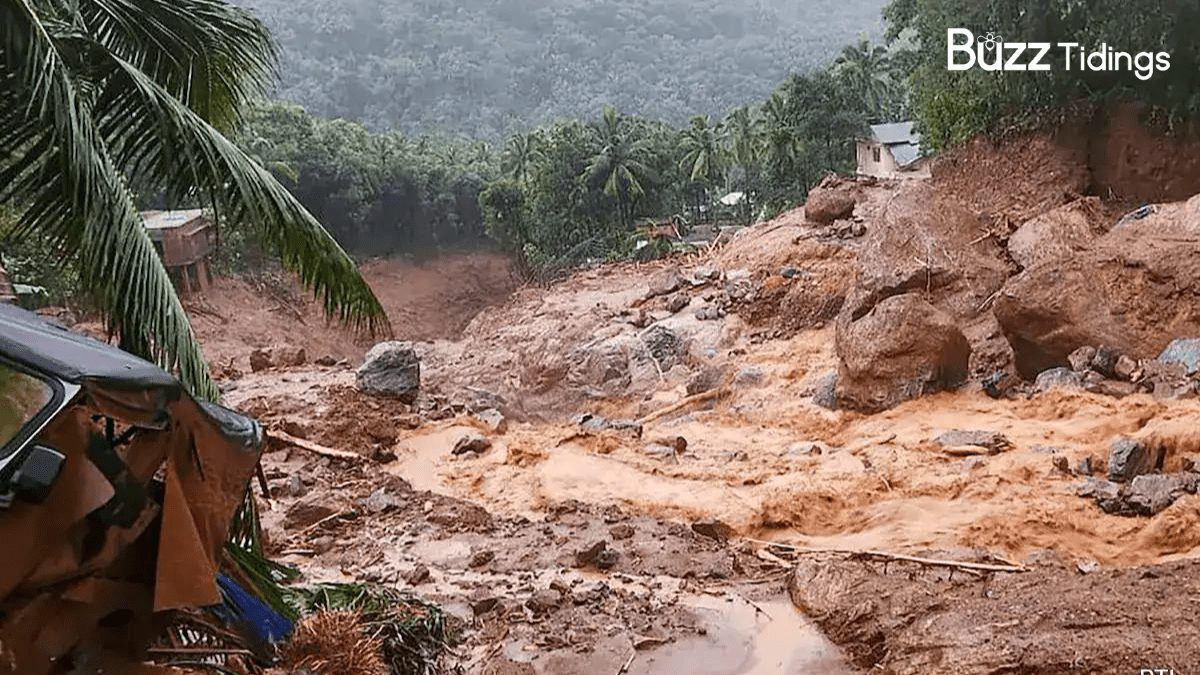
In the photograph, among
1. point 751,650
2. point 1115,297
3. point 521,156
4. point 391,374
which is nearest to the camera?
point 751,650

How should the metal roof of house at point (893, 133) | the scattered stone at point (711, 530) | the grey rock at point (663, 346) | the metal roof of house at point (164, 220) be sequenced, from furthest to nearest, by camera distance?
the metal roof of house at point (893, 133) → the metal roof of house at point (164, 220) → the grey rock at point (663, 346) → the scattered stone at point (711, 530)

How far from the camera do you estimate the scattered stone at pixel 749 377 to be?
1288 centimetres

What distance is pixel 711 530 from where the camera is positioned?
811cm

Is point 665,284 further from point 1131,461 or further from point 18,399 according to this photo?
point 18,399

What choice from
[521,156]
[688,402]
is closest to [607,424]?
[688,402]

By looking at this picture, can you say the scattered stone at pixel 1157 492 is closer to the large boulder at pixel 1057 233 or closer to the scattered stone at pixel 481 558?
the large boulder at pixel 1057 233

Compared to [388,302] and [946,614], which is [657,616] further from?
[388,302]

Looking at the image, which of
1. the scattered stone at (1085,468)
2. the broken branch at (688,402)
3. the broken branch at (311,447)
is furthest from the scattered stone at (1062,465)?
the broken branch at (311,447)

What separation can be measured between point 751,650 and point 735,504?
9.72 feet

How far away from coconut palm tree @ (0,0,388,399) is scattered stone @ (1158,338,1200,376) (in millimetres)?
8002

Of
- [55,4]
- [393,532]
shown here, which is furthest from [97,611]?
[393,532]

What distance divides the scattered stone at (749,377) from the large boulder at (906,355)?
1.91 m

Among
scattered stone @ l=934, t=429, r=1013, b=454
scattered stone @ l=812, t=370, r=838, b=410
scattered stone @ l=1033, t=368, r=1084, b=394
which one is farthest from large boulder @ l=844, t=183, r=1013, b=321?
scattered stone @ l=934, t=429, r=1013, b=454

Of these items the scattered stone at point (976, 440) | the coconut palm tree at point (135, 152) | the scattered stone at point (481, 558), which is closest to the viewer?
the coconut palm tree at point (135, 152)
